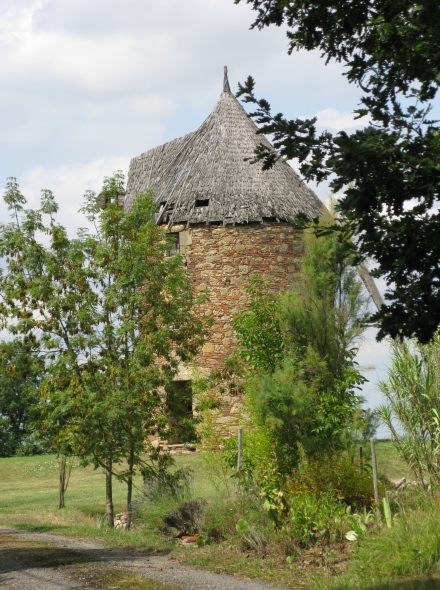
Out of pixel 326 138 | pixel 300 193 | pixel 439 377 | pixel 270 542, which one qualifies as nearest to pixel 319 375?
pixel 439 377

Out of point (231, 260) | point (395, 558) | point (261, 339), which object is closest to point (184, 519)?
point (261, 339)

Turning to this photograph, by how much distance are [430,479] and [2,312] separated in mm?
7966

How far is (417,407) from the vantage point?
12523 millimetres

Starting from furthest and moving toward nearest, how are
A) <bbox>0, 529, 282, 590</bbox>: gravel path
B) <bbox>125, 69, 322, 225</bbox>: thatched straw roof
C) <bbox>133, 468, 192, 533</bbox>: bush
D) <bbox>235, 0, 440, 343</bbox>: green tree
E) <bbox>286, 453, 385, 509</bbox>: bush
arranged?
1. <bbox>125, 69, 322, 225</bbox>: thatched straw roof
2. <bbox>133, 468, 192, 533</bbox>: bush
3. <bbox>286, 453, 385, 509</bbox>: bush
4. <bbox>0, 529, 282, 590</bbox>: gravel path
5. <bbox>235, 0, 440, 343</bbox>: green tree

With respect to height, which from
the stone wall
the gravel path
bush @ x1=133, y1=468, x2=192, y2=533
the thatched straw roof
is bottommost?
the gravel path

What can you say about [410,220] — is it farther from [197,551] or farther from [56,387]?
[56,387]

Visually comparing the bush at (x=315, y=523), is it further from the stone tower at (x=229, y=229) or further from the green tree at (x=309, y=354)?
the stone tower at (x=229, y=229)

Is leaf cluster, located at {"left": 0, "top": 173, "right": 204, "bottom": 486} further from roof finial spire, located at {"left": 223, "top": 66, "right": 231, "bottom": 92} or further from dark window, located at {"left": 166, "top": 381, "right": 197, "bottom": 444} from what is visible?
roof finial spire, located at {"left": 223, "top": 66, "right": 231, "bottom": 92}

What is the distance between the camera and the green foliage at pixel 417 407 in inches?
486

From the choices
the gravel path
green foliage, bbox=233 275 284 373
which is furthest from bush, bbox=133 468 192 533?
green foliage, bbox=233 275 284 373

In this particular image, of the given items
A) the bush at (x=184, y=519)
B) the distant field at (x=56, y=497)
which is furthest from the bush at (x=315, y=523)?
the distant field at (x=56, y=497)

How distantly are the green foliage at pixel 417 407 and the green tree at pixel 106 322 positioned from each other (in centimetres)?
403

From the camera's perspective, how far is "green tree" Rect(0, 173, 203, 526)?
1482cm

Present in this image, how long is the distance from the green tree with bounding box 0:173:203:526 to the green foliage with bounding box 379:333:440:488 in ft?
13.2
